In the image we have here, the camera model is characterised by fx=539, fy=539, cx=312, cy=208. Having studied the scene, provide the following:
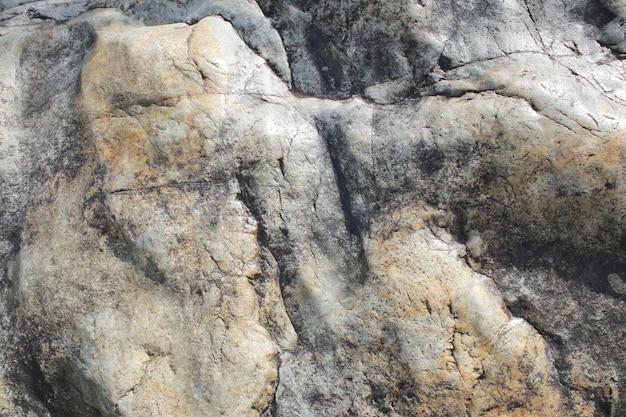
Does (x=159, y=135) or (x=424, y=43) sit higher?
(x=424, y=43)

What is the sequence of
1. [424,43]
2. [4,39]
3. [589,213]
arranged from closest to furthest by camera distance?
[589,213] → [424,43] → [4,39]

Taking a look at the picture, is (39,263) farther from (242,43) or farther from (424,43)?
(424,43)

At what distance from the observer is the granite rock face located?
1997 millimetres

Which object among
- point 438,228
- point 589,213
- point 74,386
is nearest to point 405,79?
A: point 438,228

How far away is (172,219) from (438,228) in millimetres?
1055

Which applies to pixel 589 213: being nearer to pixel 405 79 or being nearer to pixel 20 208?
pixel 405 79

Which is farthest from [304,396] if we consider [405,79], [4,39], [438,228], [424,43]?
[4,39]

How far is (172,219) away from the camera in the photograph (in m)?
2.16

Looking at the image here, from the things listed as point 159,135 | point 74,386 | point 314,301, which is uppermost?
point 159,135

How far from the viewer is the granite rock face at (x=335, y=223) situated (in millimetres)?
1997

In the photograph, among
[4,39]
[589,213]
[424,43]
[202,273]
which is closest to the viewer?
[589,213]

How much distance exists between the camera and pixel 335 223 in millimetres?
2184

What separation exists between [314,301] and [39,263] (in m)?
1.15

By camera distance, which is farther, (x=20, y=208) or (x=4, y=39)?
(x=4, y=39)
